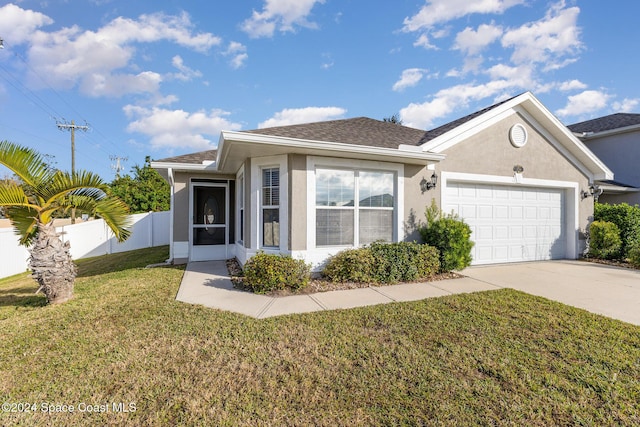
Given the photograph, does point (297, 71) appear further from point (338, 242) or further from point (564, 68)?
point (564, 68)

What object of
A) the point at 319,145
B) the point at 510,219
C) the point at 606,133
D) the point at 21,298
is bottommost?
the point at 21,298

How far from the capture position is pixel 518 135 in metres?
8.93

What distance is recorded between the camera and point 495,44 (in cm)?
948

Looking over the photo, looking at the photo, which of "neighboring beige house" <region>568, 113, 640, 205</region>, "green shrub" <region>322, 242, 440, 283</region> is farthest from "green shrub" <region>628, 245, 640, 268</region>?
"green shrub" <region>322, 242, 440, 283</region>

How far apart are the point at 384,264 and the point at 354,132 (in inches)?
171

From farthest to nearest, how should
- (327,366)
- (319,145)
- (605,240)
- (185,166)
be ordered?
(605,240) → (185,166) → (319,145) → (327,366)

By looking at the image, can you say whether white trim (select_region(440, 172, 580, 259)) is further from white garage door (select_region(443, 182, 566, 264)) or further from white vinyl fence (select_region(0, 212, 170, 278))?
white vinyl fence (select_region(0, 212, 170, 278))

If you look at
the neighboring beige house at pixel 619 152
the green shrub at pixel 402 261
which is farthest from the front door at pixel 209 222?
the neighboring beige house at pixel 619 152

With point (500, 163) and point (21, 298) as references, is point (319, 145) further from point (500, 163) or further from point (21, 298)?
point (21, 298)

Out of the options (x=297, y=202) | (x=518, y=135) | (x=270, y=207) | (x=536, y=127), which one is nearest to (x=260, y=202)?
(x=270, y=207)

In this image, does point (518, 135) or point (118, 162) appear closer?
point (518, 135)

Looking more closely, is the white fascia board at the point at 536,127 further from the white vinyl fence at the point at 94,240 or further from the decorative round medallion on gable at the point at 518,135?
the white vinyl fence at the point at 94,240

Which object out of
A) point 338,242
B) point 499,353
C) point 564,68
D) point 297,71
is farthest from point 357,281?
point 564,68

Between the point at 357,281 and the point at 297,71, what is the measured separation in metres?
9.97
